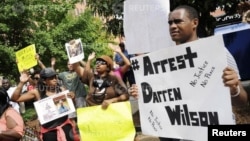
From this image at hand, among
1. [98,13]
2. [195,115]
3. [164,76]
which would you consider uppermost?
[98,13]

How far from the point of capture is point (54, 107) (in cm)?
560

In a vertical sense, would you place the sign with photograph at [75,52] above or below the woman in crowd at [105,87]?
above

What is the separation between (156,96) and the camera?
377 centimetres

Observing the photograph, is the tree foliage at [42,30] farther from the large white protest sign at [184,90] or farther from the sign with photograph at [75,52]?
the large white protest sign at [184,90]

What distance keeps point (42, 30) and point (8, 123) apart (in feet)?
71.7

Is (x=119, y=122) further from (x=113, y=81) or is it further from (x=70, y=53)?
(x=70, y=53)

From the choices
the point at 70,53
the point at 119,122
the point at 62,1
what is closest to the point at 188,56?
the point at 119,122

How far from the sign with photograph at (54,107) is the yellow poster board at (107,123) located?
0.57 feet

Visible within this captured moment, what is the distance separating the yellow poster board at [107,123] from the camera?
5207 millimetres

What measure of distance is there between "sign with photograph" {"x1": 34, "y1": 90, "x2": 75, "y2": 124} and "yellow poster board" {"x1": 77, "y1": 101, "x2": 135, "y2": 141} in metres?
0.17

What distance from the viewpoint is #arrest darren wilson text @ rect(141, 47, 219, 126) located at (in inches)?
129

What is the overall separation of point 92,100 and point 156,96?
6.33 feet

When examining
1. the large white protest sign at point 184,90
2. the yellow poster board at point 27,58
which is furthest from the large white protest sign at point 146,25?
the yellow poster board at point 27,58

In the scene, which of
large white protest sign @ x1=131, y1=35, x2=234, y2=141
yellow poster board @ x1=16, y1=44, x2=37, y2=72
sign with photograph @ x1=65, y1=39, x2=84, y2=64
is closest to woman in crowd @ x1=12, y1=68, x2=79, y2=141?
sign with photograph @ x1=65, y1=39, x2=84, y2=64
